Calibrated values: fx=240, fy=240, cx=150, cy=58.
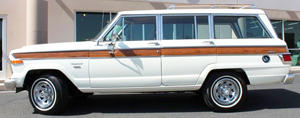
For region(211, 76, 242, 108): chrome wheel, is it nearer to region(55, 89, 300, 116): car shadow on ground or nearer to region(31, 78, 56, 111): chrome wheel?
Result: region(55, 89, 300, 116): car shadow on ground

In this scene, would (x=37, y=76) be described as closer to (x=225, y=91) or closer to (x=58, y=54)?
(x=58, y=54)

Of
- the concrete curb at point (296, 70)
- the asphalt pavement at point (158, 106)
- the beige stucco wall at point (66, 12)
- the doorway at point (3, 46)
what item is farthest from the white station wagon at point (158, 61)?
the concrete curb at point (296, 70)

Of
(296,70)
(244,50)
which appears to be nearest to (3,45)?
(244,50)

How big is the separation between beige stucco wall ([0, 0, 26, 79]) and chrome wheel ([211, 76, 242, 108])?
835cm

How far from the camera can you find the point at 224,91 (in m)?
4.68

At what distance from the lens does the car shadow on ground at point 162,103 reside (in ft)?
16.4

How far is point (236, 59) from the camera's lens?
4.59 meters

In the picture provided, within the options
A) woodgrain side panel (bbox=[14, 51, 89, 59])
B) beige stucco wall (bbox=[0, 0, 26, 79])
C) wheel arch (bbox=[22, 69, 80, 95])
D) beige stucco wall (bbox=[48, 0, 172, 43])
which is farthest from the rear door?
beige stucco wall (bbox=[0, 0, 26, 79])

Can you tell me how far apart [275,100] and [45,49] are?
5.25 m

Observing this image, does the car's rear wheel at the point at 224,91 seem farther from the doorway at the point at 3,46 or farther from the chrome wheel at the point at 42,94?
the doorway at the point at 3,46

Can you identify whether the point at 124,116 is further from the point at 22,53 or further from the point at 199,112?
the point at 22,53

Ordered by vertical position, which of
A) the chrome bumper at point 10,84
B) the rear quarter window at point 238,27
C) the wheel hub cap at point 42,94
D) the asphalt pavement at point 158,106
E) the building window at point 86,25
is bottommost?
the asphalt pavement at point 158,106

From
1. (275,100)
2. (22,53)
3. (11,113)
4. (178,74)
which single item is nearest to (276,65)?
(275,100)

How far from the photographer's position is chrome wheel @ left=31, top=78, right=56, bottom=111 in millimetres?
4605
